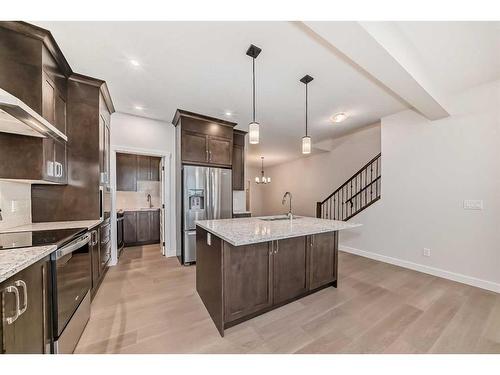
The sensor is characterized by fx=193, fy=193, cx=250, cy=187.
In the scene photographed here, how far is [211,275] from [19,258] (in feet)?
4.41

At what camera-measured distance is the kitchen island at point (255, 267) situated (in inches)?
68.1

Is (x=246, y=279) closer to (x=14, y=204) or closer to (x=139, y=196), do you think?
(x=14, y=204)

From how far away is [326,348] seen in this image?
5.11ft

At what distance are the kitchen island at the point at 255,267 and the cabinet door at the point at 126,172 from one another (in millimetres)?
3121

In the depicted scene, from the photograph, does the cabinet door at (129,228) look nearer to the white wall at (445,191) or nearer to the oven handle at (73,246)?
Answer: the oven handle at (73,246)

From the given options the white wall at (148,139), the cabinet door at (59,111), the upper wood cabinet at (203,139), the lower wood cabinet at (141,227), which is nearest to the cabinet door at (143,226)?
the lower wood cabinet at (141,227)

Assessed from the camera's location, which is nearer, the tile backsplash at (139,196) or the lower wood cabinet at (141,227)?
the lower wood cabinet at (141,227)

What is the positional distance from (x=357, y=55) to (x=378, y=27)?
0.21 meters

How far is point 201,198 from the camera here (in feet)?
11.8

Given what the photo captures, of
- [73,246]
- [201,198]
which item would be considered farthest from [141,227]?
[73,246]

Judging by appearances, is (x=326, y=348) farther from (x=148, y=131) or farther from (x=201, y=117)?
(x=148, y=131)

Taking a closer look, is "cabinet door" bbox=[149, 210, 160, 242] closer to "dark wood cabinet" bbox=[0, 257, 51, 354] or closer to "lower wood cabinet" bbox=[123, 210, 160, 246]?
"lower wood cabinet" bbox=[123, 210, 160, 246]

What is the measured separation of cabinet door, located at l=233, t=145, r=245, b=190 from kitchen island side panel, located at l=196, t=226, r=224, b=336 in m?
2.30

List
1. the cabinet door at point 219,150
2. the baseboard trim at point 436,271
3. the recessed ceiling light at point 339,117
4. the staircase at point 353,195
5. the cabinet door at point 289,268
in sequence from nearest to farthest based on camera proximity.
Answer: the cabinet door at point 289,268 → the baseboard trim at point 436,271 → the recessed ceiling light at point 339,117 → the cabinet door at point 219,150 → the staircase at point 353,195
